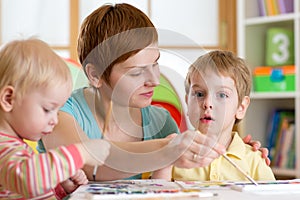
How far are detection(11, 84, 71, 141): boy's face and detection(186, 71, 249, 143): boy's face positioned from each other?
45 centimetres

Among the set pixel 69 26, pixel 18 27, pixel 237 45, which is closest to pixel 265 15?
pixel 237 45

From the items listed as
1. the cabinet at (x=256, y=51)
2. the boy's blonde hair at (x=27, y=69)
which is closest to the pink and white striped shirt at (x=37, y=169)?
the boy's blonde hair at (x=27, y=69)

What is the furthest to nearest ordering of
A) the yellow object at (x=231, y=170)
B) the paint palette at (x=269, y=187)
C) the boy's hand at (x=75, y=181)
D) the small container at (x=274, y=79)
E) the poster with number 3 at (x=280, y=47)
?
the poster with number 3 at (x=280, y=47) → the small container at (x=274, y=79) → the yellow object at (x=231, y=170) → the boy's hand at (x=75, y=181) → the paint palette at (x=269, y=187)

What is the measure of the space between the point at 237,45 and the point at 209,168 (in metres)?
2.14

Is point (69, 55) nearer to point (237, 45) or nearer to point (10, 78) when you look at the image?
point (237, 45)

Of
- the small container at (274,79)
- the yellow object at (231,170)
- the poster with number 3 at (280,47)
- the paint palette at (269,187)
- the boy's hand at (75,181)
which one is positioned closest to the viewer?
the paint palette at (269,187)

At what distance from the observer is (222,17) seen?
12.1 ft

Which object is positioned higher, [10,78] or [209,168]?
[10,78]

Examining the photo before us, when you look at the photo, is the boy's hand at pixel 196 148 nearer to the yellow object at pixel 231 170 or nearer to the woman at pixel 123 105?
the woman at pixel 123 105

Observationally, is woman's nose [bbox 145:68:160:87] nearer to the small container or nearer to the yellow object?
the yellow object

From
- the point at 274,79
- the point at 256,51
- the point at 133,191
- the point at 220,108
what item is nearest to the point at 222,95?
the point at 220,108

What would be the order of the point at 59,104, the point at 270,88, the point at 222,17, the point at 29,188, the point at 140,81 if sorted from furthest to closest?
the point at 222,17 → the point at 270,88 → the point at 140,81 → the point at 59,104 → the point at 29,188

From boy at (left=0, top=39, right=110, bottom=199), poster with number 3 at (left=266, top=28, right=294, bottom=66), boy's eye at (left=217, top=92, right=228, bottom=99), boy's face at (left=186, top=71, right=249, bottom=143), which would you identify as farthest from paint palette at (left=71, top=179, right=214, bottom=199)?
poster with number 3 at (left=266, top=28, right=294, bottom=66)

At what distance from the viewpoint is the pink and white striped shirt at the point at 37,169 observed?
37.0 inches
